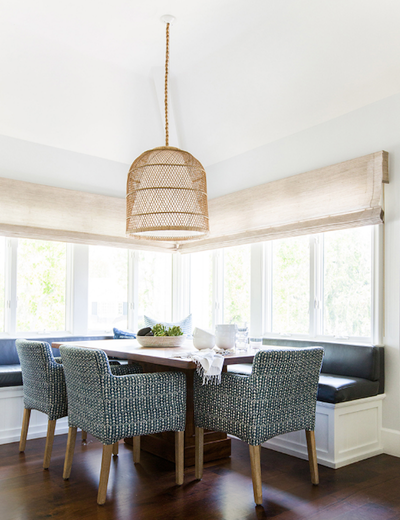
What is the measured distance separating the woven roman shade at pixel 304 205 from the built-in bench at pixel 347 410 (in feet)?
3.41

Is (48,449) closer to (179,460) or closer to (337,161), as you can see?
(179,460)

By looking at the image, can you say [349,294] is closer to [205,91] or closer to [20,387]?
[205,91]

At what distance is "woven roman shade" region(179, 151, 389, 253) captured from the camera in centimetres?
353

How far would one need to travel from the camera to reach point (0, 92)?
13.1 feet

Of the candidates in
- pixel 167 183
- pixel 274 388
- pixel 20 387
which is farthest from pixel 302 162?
pixel 20 387

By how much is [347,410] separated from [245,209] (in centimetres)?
225

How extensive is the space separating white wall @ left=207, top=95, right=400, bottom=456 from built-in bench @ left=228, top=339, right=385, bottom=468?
0.09 m

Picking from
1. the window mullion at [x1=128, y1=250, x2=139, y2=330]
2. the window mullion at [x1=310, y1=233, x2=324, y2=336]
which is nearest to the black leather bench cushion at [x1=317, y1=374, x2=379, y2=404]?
the window mullion at [x1=310, y1=233, x2=324, y2=336]

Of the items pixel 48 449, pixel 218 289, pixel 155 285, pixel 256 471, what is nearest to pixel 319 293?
pixel 218 289

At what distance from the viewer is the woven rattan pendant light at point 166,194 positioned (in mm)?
3248

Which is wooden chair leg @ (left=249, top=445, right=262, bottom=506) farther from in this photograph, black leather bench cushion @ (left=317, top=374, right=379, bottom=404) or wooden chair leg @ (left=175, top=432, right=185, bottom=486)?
black leather bench cushion @ (left=317, top=374, right=379, bottom=404)

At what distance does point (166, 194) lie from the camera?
128 inches

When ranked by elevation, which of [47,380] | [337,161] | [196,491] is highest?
[337,161]

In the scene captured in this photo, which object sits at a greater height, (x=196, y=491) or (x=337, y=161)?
(x=337, y=161)
